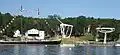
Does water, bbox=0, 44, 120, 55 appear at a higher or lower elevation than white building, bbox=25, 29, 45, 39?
higher

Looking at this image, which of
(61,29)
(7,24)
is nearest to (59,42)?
(61,29)

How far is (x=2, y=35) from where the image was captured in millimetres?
185375

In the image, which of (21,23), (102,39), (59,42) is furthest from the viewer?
(21,23)

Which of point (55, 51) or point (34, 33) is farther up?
point (55, 51)

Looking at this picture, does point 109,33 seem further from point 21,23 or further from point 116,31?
point 21,23

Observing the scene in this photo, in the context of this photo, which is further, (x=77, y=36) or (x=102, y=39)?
(x=77, y=36)

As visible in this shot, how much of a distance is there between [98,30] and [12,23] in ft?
129

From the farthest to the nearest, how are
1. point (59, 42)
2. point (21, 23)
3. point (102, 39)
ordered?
point (21, 23) → point (102, 39) → point (59, 42)

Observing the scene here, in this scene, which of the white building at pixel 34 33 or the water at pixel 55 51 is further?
the white building at pixel 34 33

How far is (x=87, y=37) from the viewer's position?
636ft

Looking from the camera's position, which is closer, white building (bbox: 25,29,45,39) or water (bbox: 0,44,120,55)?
water (bbox: 0,44,120,55)

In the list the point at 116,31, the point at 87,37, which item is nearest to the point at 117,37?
the point at 116,31

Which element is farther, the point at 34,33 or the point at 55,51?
the point at 34,33

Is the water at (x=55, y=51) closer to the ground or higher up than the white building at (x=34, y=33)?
higher up
